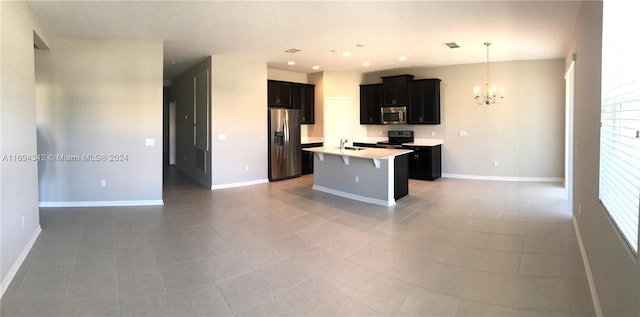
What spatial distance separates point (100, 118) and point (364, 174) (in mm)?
4181

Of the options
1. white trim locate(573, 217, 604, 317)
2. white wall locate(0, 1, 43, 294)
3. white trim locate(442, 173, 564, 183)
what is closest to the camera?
white trim locate(573, 217, 604, 317)

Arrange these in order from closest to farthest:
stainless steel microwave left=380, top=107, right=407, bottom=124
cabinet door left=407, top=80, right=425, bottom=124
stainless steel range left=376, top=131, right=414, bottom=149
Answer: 1. cabinet door left=407, top=80, right=425, bottom=124
2. stainless steel microwave left=380, top=107, right=407, bottom=124
3. stainless steel range left=376, top=131, right=414, bottom=149

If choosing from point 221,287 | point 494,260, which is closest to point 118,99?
point 221,287

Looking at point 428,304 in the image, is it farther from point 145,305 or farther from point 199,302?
point 145,305

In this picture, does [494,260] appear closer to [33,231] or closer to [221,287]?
[221,287]

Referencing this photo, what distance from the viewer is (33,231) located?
3781mm

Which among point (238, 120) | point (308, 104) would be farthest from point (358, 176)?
point (308, 104)

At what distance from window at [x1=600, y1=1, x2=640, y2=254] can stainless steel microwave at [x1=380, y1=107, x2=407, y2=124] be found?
19.5ft

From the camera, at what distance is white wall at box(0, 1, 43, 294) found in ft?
9.49

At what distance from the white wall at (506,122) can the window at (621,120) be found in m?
5.51

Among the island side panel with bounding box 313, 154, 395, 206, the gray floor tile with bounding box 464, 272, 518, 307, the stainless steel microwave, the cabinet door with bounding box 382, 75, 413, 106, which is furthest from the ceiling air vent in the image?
the gray floor tile with bounding box 464, 272, 518, 307

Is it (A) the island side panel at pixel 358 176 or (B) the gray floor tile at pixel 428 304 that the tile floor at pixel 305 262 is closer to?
(B) the gray floor tile at pixel 428 304

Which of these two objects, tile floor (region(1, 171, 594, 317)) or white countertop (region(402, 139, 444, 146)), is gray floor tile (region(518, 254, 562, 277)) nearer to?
tile floor (region(1, 171, 594, 317))

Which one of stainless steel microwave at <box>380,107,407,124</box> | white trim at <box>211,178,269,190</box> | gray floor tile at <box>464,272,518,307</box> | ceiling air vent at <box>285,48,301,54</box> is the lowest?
gray floor tile at <box>464,272,518,307</box>
